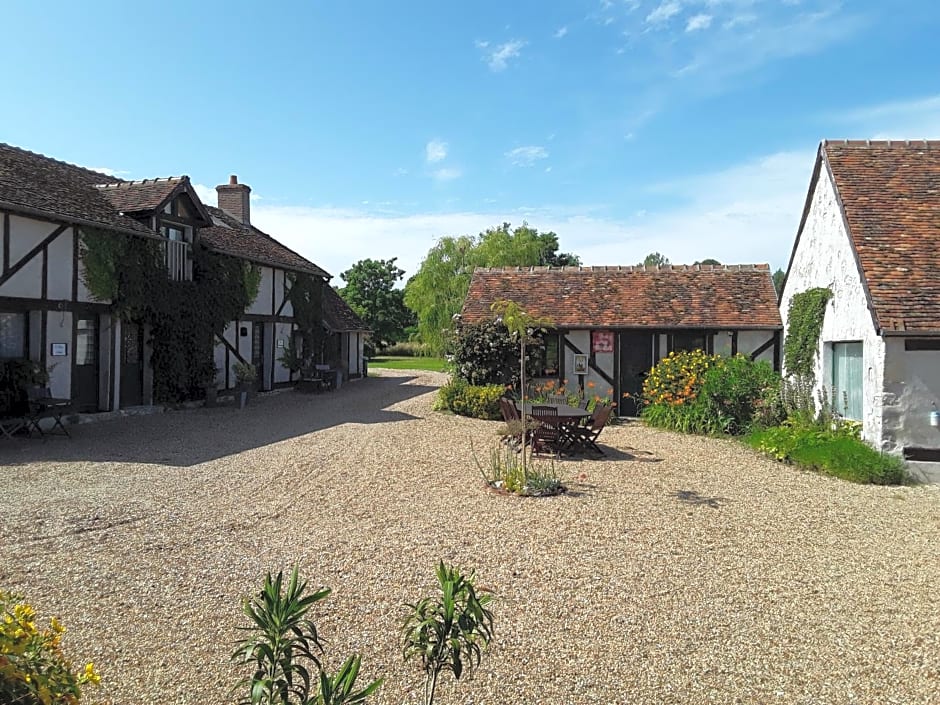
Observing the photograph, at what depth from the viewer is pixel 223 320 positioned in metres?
16.5

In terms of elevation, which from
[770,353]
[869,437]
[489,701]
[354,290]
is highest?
[354,290]

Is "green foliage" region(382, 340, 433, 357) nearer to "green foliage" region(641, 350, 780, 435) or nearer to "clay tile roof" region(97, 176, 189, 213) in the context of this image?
"clay tile roof" region(97, 176, 189, 213)

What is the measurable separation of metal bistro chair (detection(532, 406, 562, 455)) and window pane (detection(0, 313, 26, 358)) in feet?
29.5

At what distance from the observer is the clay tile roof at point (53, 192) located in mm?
11469

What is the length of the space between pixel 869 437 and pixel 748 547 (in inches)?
190

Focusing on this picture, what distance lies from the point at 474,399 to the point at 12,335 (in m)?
8.81

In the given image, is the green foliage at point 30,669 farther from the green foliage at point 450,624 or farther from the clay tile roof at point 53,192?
the clay tile roof at point 53,192

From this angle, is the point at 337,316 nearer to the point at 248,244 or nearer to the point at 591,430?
the point at 248,244

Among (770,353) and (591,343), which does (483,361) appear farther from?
(770,353)

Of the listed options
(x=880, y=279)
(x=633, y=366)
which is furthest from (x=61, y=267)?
(x=880, y=279)

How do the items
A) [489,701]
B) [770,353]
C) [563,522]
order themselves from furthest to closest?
1. [770,353]
2. [563,522]
3. [489,701]

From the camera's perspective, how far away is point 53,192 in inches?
503

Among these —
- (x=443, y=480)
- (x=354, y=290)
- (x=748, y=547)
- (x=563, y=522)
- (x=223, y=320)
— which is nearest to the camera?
(x=748, y=547)

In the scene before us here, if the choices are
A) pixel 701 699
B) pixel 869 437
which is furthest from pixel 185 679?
pixel 869 437
